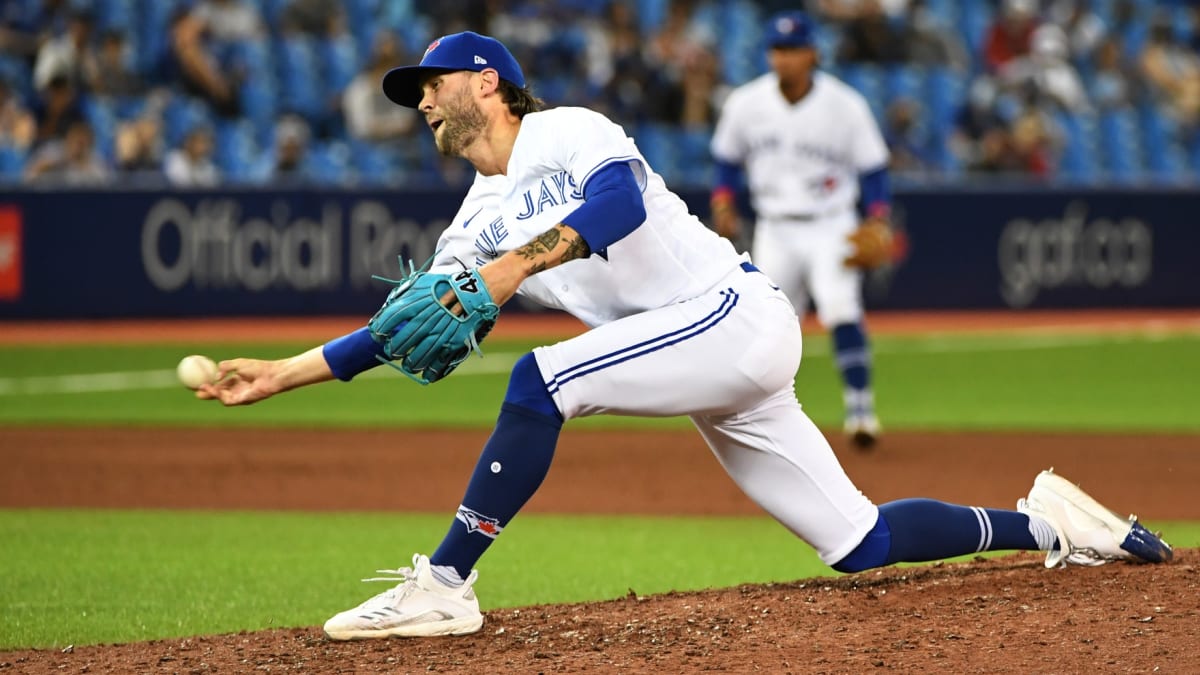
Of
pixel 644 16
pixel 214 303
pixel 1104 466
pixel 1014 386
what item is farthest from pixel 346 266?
pixel 1104 466

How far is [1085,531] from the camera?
207 inches

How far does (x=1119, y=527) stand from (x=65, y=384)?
987cm

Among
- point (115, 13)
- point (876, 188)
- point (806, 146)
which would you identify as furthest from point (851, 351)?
point (115, 13)

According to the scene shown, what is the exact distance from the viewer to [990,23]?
20.8m

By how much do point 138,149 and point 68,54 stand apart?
3.76 ft

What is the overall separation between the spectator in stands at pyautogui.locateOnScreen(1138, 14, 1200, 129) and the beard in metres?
17.8

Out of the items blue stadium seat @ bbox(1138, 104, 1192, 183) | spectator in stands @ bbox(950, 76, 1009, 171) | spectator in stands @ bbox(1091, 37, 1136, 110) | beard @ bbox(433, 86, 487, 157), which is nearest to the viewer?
beard @ bbox(433, 86, 487, 157)

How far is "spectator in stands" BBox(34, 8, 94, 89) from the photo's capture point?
52.3 feet

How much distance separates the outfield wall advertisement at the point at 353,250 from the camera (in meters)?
16.2

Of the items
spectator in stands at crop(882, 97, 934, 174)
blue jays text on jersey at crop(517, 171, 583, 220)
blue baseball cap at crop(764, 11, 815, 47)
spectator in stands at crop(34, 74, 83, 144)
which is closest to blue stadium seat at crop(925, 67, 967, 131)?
spectator in stands at crop(882, 97, 934, 174)

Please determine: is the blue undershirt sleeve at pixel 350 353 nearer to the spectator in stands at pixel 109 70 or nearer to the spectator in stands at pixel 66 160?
the spectator in stands at pixel 66 160

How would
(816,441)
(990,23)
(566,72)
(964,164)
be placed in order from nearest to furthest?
(816,441) < (566,72) < (964,164) < (990,23)

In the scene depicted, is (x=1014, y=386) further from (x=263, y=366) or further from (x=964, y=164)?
(x=263, y=366)

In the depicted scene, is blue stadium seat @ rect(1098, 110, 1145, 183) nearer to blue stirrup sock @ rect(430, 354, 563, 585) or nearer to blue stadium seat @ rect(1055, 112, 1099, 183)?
blue stadium seat @ rect(1055, 112, 1099, 183)
